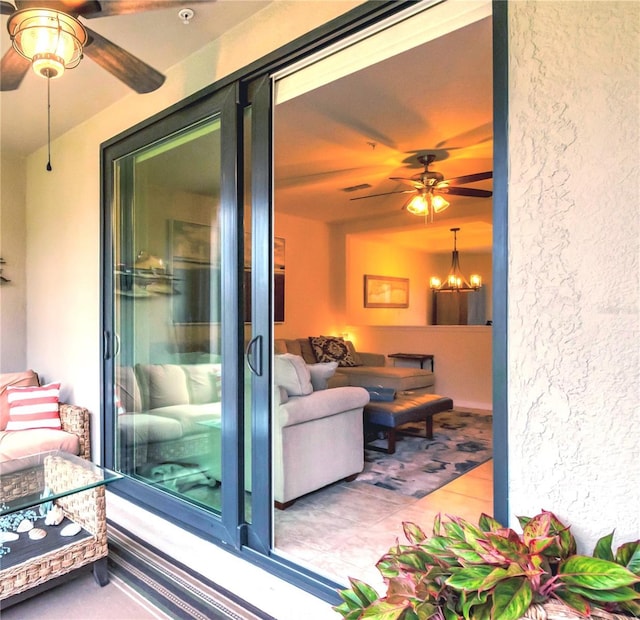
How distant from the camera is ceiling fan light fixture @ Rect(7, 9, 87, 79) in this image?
1706mm

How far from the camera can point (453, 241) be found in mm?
8570

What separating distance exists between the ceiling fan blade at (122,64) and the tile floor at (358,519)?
2.28 metres

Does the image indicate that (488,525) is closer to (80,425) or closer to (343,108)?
(343,108)

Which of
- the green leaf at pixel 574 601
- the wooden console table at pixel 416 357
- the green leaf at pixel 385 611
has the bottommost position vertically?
the green leaf at pixel 385 611

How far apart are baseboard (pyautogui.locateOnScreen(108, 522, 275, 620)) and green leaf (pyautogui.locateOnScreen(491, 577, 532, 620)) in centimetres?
127

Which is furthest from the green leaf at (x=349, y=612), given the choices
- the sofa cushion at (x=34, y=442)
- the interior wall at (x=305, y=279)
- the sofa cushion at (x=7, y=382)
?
the interior wall at (x=305, y=279)

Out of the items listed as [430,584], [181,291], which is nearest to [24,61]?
[181,291]

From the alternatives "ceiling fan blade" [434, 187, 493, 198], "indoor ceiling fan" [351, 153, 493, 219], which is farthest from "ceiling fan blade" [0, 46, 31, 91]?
"ceiling fan blade" [434, 187, 493, 198]

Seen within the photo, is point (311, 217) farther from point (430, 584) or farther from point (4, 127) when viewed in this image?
point (430, 584)

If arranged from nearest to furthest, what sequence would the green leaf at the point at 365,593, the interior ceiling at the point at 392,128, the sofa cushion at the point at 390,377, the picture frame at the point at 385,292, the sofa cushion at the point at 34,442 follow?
the green leaf at the point at 365,593 < the interior ceiling at the point at 392,128 < the sofa cushion at the point at 34,442 < the sofa cushion at the point at 390,377 < the picture frame at the point at 385,292

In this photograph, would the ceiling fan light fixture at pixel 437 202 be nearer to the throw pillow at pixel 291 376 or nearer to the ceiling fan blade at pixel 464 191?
the ceiling fan blade at pixel 464 191

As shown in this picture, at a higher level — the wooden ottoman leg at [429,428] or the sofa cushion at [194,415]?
the sofa cushion at [194,415]

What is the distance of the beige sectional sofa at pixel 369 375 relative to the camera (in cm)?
581

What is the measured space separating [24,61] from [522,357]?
91.6 inches
